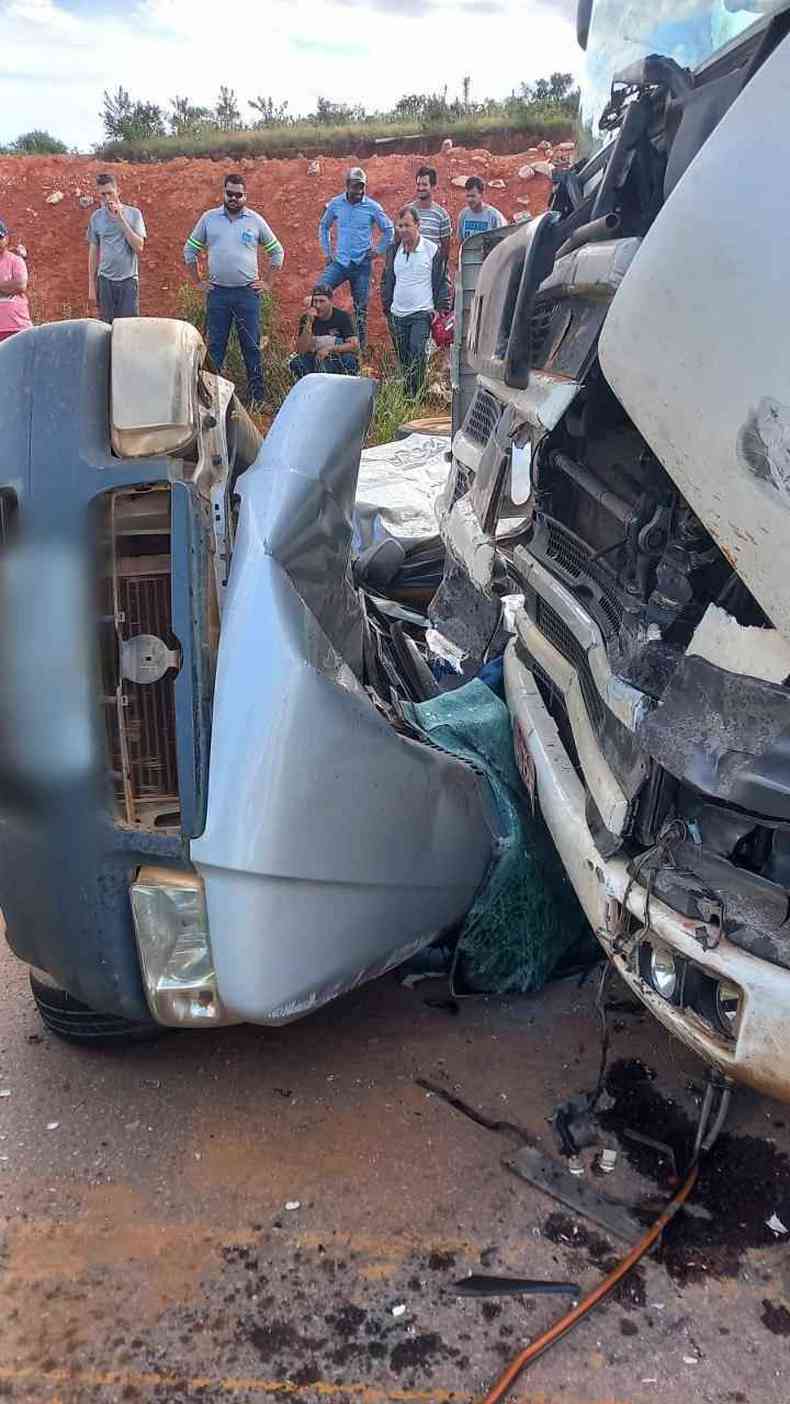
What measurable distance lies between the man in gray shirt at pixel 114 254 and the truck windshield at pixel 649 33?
251 inches

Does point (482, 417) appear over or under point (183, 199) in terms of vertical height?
under

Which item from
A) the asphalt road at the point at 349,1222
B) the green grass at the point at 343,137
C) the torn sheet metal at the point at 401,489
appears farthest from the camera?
the green grass at the point at 343,137

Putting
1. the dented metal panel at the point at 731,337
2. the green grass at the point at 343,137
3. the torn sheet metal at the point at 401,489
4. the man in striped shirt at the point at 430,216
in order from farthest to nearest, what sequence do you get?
the green grass at the point at 343,137
the man in striped shirt at the point at 430,216
the torn sheet metal at the point at 401,489
the dented metal panel at the point at 731,337

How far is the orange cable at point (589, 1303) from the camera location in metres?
1.74

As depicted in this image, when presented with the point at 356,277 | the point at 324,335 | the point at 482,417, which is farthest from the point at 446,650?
the point at 356,277

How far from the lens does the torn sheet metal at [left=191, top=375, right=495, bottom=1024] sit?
6.44 feet

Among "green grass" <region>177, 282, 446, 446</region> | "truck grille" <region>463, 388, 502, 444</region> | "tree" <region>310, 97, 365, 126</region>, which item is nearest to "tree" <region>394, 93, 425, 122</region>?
"tree" <region>310, 97, 365, 126</region>

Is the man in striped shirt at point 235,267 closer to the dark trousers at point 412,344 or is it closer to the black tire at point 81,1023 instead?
the dark trousers at point 412,344

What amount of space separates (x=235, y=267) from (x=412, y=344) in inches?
65.7

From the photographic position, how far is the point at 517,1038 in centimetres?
263

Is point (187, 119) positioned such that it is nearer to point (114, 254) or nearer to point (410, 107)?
point (410, 107)

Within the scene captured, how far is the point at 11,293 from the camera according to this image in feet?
26.5

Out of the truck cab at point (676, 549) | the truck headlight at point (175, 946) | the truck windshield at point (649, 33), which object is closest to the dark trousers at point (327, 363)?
the truck windshield at point (649, 33)

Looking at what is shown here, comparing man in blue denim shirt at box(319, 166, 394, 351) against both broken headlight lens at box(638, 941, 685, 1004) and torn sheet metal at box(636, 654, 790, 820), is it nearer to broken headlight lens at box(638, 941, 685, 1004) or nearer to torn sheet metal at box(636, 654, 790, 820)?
torn sheet metal at box(636, 654, 790, 820)
